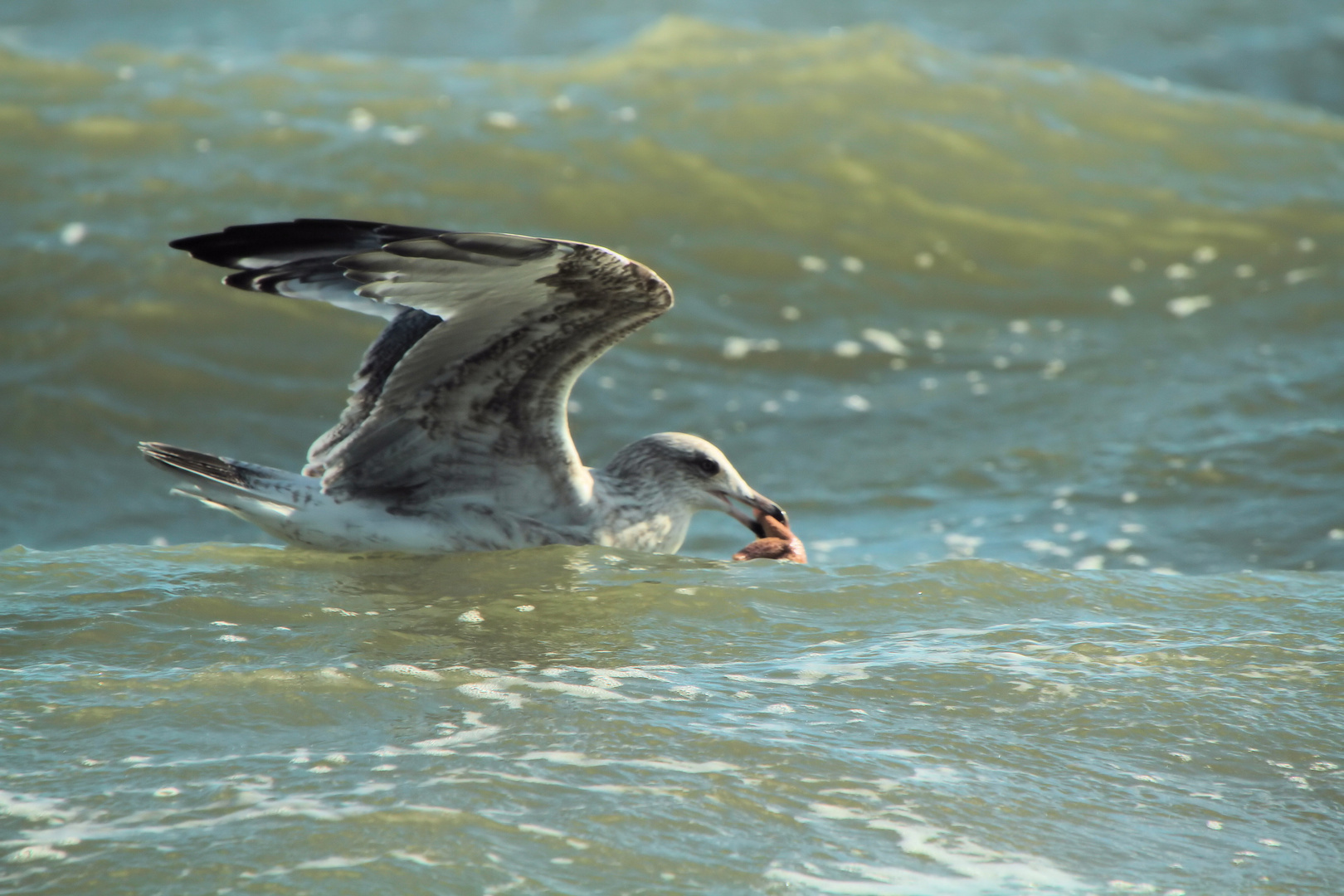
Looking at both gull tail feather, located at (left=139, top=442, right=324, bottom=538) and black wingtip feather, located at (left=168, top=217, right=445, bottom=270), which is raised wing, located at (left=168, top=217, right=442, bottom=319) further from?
gull tail feather, located at (left=139, top=442, right=324, bottom=538)

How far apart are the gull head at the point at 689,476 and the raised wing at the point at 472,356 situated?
458 millimetres

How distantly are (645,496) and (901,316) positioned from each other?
4.88m

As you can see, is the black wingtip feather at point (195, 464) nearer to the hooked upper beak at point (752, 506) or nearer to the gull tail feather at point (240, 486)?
the gull tail feather at point (240, 486)

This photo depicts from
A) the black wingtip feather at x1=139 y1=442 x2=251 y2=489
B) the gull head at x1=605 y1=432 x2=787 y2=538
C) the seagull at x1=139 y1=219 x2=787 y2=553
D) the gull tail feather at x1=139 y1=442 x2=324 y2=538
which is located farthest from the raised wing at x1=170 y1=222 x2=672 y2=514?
the gull head at x1=605 y1=432 x2=787 y2=538

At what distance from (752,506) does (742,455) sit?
244cm

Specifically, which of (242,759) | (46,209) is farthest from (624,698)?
(46,209)

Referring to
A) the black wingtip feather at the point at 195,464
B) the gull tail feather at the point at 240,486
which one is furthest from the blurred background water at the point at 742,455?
the black wingtip feather at the point at 195,464

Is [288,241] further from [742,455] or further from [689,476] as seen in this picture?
[742,455]

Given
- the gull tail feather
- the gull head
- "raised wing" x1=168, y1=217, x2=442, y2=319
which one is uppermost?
"raised wing" x1=168, y1=217, x2=442, y2=319

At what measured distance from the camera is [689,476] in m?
5.93

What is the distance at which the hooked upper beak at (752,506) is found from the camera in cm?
597

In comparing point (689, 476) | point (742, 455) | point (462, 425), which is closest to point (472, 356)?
point (462, 425)

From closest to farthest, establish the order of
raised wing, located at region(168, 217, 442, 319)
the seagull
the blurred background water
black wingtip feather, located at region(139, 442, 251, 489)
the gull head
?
the blurred background water < raised wing, located at region(168, 217, 442, 319) < the seagull < black wingtip feather, located at region(139, 442, 251, 489) < the gull head

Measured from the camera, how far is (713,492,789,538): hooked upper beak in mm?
5973
